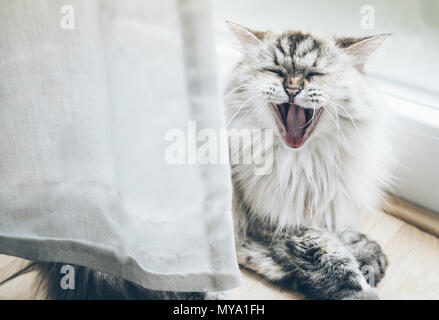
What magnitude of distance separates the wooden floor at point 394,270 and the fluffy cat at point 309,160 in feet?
0.12

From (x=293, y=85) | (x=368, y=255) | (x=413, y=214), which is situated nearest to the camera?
(x=293, y=85)

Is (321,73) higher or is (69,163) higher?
(321,73)

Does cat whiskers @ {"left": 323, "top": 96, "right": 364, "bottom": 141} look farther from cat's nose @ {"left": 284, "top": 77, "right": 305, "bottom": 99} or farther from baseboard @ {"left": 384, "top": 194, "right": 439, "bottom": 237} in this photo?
baseboard @ {"left": 384, "top": 194, "right": 439, "bottom": 237}

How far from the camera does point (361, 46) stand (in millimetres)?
798

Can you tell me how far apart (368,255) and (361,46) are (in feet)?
1.64

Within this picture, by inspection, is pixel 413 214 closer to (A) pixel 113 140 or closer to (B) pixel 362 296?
(B) pixel 362 296

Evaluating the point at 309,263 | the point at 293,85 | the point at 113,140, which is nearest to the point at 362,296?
the point at 309,263

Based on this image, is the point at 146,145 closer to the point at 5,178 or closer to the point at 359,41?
the point at 5,178

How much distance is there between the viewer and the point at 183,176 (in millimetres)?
675

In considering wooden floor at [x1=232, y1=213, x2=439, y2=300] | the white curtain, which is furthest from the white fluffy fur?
the white curtain

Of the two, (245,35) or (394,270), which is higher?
(245,35)

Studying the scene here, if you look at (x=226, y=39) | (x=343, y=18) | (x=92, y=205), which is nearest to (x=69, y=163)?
(x=92, y=205)

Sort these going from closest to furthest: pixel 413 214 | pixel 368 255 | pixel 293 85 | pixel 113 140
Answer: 1. pixel 113 140
2. pixel 293 85
3. pixel 368 255
4. pixel 413 214

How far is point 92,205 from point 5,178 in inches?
6.9
